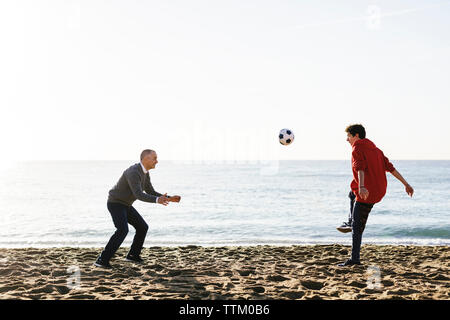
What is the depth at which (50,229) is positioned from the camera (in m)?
14.8

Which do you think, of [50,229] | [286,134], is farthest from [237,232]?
[50,229]

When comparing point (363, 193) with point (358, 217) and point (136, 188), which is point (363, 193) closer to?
point (358, 217)

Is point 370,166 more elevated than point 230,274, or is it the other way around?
point 370,166

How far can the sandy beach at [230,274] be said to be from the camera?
4801mm

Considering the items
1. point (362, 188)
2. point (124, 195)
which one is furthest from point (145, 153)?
point (362, 188)

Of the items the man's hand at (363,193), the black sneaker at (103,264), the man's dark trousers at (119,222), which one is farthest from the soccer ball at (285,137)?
the black sneaker at (103,264)

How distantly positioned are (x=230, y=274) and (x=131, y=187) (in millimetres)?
1929

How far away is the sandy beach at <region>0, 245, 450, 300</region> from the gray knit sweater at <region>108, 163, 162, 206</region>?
1075 millimetres

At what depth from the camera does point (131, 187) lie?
232 inches

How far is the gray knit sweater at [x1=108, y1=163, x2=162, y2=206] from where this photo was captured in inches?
231
